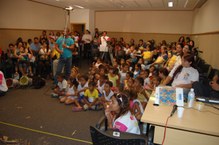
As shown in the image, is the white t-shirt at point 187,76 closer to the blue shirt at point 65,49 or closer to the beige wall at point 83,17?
the blue shirt at point 65,49

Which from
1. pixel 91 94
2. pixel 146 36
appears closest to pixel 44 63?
pixel 91 94

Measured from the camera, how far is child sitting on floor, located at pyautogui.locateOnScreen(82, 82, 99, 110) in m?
3.57

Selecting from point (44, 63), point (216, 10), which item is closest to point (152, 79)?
point (216, 10)

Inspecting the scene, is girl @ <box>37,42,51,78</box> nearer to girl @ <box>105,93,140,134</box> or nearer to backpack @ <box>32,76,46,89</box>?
backpack @ <box>32,76,46,89</box>

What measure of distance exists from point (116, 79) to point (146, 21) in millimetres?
6582

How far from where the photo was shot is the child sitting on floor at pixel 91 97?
3.57 metres

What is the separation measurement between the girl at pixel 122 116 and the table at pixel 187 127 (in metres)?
0.16

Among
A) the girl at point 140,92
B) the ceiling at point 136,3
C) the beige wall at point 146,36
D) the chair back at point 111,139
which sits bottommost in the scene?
the girl at point 140,92

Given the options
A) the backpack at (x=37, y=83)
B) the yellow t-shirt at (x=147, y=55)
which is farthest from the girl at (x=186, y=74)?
the backpack at (x=37, y=83)

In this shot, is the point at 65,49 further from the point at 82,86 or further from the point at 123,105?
the point at 123,105

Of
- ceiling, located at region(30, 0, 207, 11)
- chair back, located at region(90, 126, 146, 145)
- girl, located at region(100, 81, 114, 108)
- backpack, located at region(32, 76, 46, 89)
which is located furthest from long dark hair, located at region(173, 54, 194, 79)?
ceiling, located at region(30, 0, 207, 11)

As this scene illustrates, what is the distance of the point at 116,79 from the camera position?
430 centimetres

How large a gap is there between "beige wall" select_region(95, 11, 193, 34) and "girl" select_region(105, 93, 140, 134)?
28.2 feet

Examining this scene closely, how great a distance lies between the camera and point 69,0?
739 centimetres
